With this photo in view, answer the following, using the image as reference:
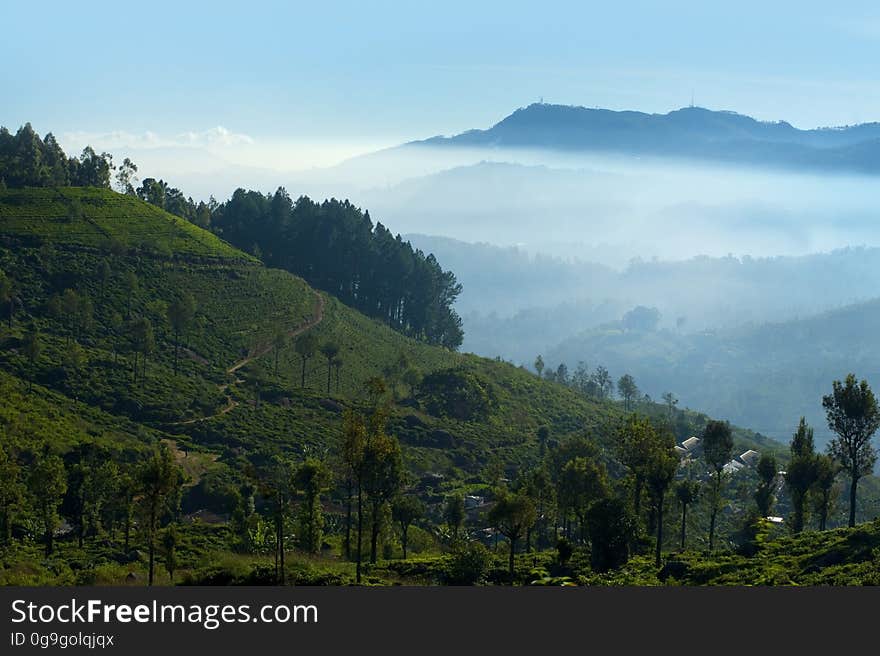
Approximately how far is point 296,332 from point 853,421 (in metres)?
78.6

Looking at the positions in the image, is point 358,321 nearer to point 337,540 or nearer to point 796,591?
point 337,540

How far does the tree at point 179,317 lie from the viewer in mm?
102750

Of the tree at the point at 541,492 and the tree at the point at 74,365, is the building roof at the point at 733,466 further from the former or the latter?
the tree at the point at 74,365

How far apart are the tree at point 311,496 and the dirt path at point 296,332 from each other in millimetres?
52659

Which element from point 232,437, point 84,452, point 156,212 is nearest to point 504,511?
point 84,452

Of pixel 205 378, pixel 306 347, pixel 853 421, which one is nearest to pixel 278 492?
pixel 853 421

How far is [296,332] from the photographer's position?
4724 inches

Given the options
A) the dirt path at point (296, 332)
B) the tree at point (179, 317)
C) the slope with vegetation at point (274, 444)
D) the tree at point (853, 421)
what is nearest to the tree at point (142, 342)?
the slope with vegetation at point (274, 444)

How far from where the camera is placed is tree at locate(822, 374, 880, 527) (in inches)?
2207

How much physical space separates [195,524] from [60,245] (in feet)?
202

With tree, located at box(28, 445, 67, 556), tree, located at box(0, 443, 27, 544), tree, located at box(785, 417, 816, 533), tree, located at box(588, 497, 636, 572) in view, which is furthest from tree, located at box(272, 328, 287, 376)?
tree, located at box(588, 497, 636, 572)

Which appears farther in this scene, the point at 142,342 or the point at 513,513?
the point at 142,342

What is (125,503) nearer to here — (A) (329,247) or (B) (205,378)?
(B) (205,378)

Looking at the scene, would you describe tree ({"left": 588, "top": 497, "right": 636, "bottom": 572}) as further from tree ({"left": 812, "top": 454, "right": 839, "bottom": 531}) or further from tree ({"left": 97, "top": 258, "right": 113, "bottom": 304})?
tree ({"left": 97, "top": 258, "right": 113, "bottom": 304})
